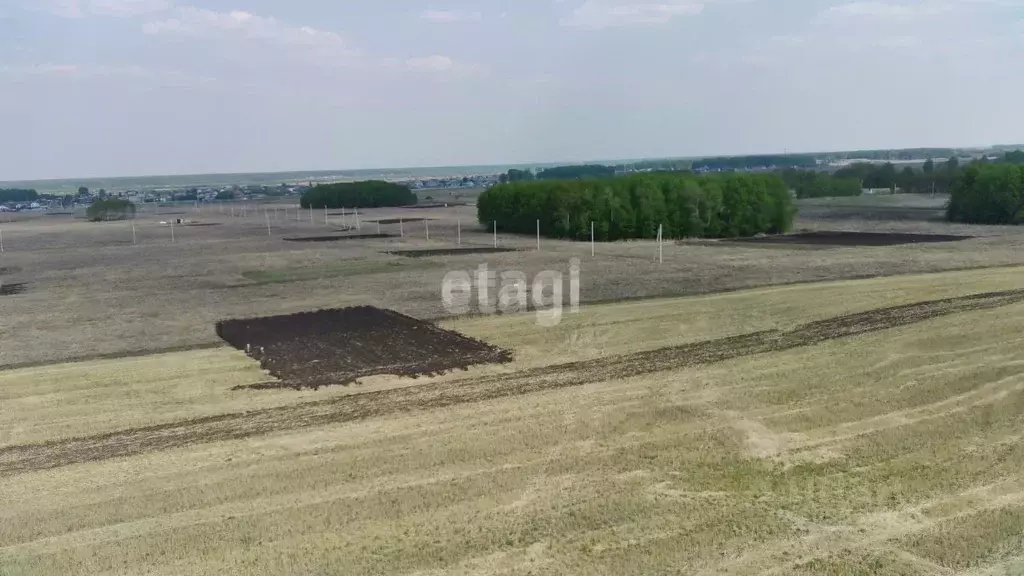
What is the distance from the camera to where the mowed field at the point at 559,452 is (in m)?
9.79

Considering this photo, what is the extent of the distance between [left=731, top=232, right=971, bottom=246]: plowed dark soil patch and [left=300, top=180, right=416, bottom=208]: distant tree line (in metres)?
66.8

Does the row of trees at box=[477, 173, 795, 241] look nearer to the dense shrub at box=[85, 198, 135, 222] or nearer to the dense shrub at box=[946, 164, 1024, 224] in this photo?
the dense shrub at box=[946, 164, 1024, 224]

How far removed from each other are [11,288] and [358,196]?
3102 inches

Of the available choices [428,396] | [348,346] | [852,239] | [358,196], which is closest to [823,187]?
[852,239]

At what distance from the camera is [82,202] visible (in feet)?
529

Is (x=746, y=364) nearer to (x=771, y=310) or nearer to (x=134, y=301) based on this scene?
(x=771, y=310)

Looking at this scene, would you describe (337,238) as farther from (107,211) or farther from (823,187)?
(823,187)

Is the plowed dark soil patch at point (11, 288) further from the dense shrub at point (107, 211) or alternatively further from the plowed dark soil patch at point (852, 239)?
the dense shrub at point (107, 211)

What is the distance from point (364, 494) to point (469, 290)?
62.6ft

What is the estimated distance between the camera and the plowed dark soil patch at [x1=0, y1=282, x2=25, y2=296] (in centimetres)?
3359

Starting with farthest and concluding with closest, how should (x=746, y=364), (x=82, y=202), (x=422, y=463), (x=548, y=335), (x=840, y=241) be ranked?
1. (x=82, y=202)
2. (x=840, y=241)
3. (x=548, y=335)
4. (x=746, y=364)
5. (x=422, y=463)

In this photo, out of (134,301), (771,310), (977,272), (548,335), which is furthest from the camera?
(977,272)

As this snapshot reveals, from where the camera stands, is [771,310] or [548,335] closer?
[548,335]

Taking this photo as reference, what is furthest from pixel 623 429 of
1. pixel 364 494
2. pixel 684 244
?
pixel 684 244
